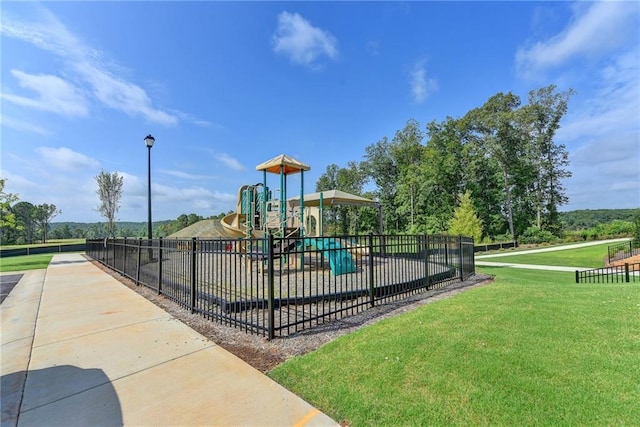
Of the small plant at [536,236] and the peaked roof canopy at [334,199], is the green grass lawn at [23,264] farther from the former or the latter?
the small plant at [536,236]

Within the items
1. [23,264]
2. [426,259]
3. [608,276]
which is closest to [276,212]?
[426,259]

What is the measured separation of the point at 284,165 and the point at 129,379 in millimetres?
8409

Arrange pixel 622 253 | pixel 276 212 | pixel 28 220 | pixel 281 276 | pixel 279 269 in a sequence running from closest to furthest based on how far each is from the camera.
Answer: pixel 281 276 < pixel 279 269 < pixel 276 212 < pixel 622 253 < pixel 28 220

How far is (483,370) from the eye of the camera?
285 cm

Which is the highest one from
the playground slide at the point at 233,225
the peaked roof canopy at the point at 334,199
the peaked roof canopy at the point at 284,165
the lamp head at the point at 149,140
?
the lamp head at the point at 149,140

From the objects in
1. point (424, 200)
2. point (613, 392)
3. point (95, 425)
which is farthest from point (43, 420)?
point (424, 200)

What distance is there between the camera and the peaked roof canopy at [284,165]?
10.6 meters

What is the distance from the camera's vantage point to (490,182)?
38.8 metres

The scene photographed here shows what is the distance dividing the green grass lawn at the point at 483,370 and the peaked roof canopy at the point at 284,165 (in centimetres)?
734

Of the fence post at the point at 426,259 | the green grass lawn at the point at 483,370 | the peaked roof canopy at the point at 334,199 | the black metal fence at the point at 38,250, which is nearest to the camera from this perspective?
the green grass lawn at the point at 483,370

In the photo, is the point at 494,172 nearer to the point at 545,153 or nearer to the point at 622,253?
the point at 545,153

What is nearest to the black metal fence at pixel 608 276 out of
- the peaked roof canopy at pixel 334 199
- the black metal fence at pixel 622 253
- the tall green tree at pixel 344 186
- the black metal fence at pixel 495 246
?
the black metal fence at pixel 622 253

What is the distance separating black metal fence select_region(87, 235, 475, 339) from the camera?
4496 mm

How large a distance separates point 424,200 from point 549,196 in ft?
49.4
